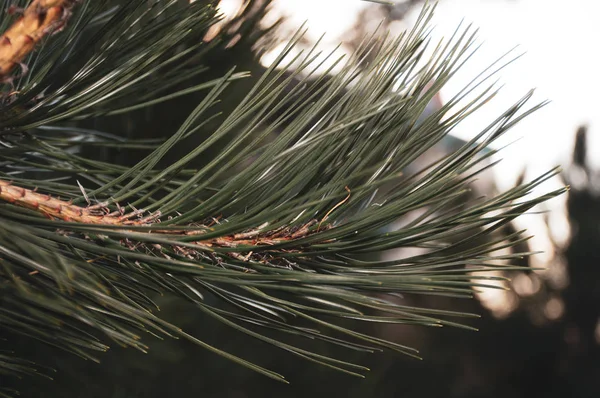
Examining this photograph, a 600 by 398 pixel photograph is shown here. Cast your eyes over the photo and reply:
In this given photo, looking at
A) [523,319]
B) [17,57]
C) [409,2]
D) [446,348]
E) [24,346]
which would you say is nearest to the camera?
[17,57]

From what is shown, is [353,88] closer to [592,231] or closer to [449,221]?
[449,221]

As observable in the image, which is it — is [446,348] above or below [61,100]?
above

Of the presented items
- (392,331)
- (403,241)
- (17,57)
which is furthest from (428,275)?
(392,331)

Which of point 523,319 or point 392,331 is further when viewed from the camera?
point 392,331

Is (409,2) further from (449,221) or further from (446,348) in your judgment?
(449,221)

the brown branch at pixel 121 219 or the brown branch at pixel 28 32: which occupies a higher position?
the brown branch at pixel 28 32

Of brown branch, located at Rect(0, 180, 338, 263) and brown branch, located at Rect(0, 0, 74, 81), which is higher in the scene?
brown branch, located at Rect(0, 0, 74, 81)

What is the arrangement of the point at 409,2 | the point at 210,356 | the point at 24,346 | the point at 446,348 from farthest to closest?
the point at 409,2 → the point at 446,348 → the point at 210,356 → the point at 24,346

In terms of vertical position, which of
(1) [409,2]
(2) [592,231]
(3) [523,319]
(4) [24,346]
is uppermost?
(1) [409,2]
